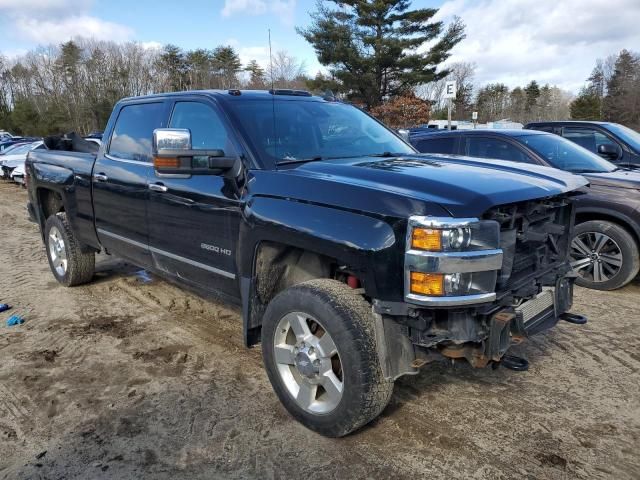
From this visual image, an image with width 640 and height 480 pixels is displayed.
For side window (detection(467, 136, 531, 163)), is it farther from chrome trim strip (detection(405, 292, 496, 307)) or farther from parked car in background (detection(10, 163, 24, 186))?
parked car in background (detection(10, 163, 24, 186))

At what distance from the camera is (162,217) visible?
13.2 feet

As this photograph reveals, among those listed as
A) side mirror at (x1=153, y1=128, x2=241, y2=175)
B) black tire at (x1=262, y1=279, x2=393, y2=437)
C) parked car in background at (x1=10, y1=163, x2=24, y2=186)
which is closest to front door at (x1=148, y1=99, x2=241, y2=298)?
side mirror at (x1=153, y1=128, x2=241, y2=175)

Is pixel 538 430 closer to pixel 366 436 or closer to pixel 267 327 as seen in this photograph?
pixel 366 436

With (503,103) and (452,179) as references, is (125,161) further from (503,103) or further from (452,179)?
(503,103)

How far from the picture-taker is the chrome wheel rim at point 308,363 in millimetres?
2789

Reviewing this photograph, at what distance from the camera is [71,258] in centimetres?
559

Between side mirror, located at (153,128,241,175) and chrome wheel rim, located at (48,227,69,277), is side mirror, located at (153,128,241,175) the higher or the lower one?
the higher one

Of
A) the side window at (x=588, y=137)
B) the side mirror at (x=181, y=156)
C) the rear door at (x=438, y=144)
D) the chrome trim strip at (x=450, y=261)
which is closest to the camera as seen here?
the chrome trim strip at (x=450, y=261)

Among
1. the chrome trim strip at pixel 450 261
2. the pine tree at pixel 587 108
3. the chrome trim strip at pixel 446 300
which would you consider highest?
the pine tree at pixel 587 108

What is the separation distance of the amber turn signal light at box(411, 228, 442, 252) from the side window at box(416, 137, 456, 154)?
192 inches

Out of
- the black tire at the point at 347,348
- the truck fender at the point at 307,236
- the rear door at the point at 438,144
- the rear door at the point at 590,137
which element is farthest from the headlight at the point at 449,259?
the rear door at the point at 590,137

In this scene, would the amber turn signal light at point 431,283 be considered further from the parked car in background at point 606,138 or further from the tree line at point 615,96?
the tree line at point 615,96

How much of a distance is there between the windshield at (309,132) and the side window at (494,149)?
2610mm

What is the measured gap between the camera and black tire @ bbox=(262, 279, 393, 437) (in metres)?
2.57
